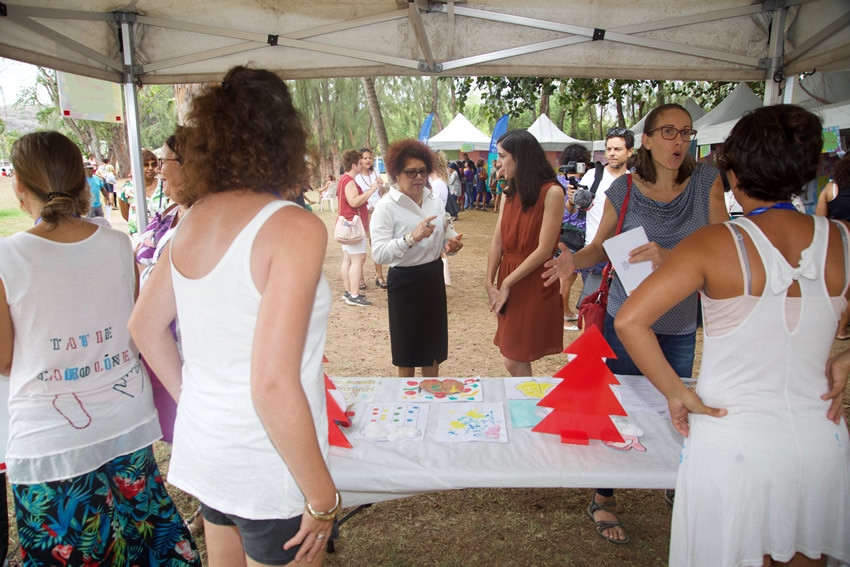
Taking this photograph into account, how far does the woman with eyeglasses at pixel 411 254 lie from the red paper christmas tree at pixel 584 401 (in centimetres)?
128

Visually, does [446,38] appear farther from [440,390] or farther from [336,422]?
[336,422]

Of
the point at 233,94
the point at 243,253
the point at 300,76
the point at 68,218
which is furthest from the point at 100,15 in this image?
the point at 243,253

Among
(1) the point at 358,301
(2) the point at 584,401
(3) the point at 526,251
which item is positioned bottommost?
(1) the point at 358,301

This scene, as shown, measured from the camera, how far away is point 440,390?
6.68ft

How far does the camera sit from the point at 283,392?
905 millimetres

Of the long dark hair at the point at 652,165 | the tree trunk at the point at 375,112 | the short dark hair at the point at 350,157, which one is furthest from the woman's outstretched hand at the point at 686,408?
the tree trunk at the point at 375,112

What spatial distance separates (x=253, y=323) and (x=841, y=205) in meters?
5.01

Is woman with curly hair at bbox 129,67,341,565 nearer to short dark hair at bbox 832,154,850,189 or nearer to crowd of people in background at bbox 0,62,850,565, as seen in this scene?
crowd of people in background at bbox 0,62,850,565

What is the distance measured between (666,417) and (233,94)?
1.67m

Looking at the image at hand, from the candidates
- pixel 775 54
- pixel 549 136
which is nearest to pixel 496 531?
pixel 775 54

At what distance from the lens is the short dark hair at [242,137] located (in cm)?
98

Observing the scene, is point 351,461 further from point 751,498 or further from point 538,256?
point 538,256

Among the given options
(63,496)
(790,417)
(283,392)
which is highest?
(283,392)

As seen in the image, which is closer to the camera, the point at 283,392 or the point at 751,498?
the point at 283,392
